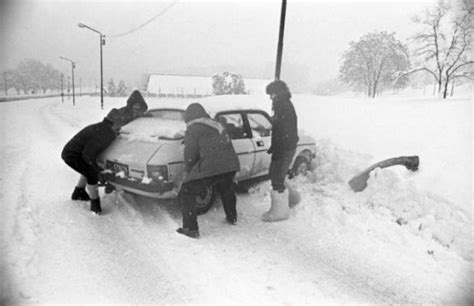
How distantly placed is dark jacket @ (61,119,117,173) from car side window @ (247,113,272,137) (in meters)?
2.12

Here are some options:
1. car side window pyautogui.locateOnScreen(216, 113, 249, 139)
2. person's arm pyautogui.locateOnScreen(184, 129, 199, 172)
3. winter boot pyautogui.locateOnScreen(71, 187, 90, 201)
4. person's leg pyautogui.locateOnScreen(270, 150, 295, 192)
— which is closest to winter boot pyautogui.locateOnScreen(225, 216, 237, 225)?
person's leg pyautogui.locateOnScreen(270, 150, 295, 192)

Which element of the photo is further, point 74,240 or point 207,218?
point 207,218

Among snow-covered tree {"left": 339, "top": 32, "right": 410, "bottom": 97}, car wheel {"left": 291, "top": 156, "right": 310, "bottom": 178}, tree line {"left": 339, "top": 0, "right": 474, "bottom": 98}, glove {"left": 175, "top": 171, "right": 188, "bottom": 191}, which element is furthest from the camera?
car wheel {"left": 291, "top": 156, "right": 310, "bottom": 178}

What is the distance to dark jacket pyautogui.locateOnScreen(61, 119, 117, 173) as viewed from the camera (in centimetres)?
404

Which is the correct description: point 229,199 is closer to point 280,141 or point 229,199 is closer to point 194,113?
point 280,141

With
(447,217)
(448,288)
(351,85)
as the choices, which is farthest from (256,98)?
(448,288)

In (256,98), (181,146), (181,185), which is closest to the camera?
(181,185)

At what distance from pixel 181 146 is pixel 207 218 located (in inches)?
40.8

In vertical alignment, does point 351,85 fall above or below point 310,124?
above

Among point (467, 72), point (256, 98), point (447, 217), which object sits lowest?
point (447, 217)

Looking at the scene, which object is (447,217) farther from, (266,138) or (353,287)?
(266,138)

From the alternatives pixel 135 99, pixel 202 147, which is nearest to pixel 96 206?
pixel 135 99

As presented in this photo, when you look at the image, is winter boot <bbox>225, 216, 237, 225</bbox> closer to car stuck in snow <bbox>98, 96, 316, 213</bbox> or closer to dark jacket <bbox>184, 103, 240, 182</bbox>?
car stuck in snow <bbox>98, 96, 316, 213</bbox>

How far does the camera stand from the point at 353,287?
9.07 feet
